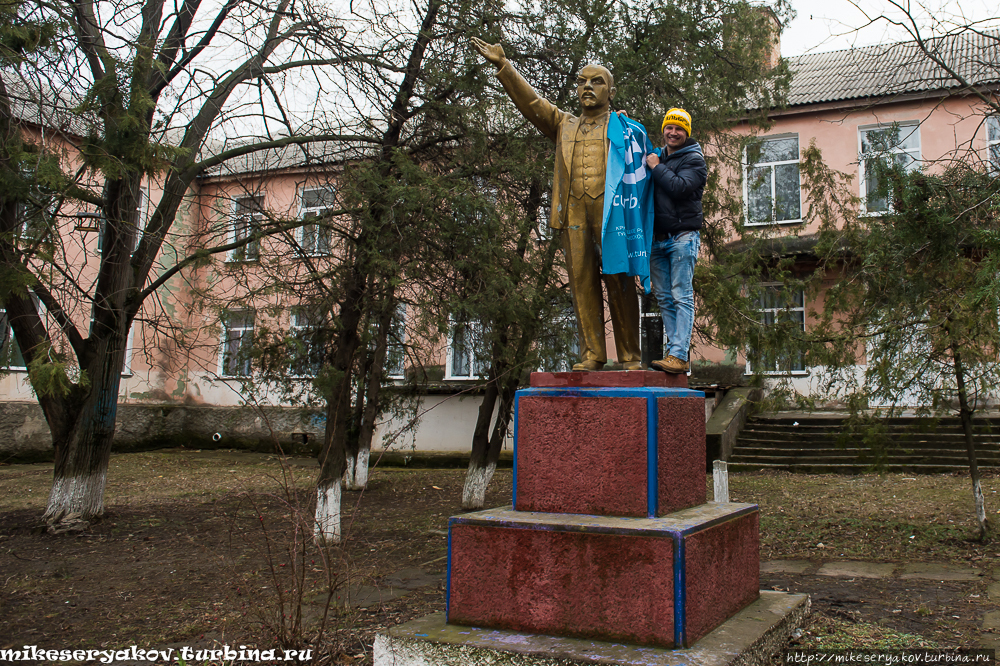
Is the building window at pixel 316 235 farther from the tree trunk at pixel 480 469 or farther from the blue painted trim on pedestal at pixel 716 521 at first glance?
the blue painted trim on pedestal at pixel 716 521

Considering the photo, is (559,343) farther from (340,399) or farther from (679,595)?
(679,595)

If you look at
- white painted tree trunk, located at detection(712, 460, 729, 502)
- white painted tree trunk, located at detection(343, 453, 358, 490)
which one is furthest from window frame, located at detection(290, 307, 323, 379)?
white painted tree trunk, located at detection(712, 460, 729, 502)

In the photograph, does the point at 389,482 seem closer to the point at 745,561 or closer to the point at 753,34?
the point at 753,34

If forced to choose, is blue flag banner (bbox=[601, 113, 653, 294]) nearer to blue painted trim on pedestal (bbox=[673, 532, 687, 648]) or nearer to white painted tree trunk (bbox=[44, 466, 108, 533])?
blue painted trim on pedestal (bbox=[673, 532, 687, 648])

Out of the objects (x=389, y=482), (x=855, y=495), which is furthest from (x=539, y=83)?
(x=389, y=482)

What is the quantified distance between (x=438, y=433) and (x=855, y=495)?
8724 mm

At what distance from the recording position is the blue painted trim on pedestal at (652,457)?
3.62 meters

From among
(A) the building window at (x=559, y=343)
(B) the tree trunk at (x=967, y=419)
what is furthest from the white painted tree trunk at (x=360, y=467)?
(B) the tree trunk at (x=967, y=419)

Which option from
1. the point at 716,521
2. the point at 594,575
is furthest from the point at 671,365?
the point at 594,575

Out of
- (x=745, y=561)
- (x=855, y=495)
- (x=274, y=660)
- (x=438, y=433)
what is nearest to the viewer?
(x=274, y=660)

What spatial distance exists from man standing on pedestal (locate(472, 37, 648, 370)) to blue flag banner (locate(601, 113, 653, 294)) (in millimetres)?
81

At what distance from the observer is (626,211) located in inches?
159

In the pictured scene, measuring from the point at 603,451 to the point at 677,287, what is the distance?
101 centimetres

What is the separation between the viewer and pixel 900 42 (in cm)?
583
